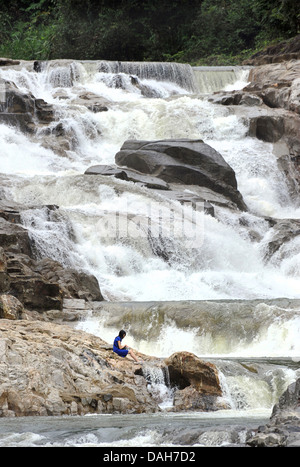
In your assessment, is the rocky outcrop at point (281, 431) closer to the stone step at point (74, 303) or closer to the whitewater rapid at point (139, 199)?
the stone step at point (74, 303)

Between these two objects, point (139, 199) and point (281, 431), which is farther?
point (139, 199)

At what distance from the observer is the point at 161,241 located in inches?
725

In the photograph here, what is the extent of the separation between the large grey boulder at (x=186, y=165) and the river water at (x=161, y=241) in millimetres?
1407

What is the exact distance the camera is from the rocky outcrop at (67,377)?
30.6 feet

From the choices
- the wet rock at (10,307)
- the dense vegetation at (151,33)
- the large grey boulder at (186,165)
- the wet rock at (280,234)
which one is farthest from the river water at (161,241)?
the dense vegetation at (151,33)

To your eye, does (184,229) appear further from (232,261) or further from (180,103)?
(180,103)

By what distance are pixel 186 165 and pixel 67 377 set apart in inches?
551

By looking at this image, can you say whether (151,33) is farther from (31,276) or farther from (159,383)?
(159,383)

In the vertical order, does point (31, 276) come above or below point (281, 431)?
above

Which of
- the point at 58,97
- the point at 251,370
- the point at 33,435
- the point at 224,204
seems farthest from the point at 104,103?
the point at 33,435

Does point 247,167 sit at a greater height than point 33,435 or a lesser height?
greater

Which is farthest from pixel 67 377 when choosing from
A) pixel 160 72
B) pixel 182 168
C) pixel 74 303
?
pixel 160 72
